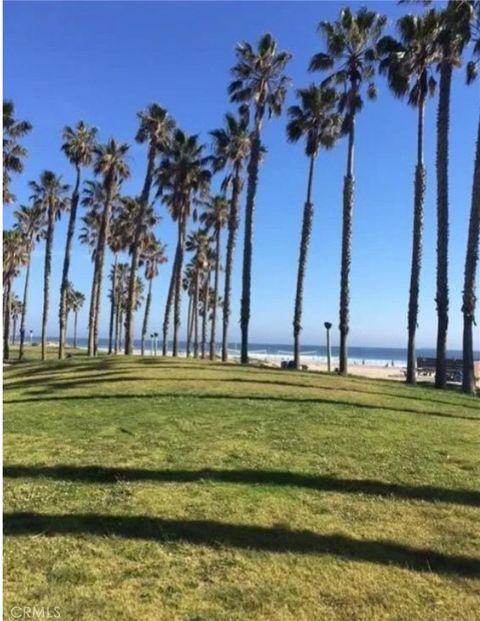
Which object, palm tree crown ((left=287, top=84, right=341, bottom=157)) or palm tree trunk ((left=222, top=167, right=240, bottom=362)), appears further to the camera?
palm tree trunk ((left=222, top=167, right=240, bottom=362))

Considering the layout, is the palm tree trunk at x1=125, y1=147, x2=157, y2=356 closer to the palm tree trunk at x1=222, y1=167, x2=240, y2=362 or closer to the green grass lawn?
the palm tree trunk at x1=222, y1=167, x2=240, y2=362

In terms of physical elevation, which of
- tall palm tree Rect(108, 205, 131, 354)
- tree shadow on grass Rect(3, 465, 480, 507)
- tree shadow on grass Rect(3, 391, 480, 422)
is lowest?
tree shadow on grass Rect(3, 465, 480, 507)

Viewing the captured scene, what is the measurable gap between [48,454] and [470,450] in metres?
6.11

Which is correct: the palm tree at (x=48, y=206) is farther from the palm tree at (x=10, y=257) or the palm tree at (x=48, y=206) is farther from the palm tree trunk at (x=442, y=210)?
the palm tree trunk at (x=442, y=210)

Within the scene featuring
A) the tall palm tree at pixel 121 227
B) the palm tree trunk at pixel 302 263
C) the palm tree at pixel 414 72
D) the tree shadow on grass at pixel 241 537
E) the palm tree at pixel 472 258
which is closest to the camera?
the tree shadow on grass at pixel 241 537

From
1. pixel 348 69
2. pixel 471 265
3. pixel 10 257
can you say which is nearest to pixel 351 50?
pixel 348 69

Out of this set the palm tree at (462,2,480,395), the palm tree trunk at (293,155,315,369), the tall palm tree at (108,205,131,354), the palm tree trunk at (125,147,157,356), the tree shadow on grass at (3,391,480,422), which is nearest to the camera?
the tree shadow on grass at (3,391,480,422)

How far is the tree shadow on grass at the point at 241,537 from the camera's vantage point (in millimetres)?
4988

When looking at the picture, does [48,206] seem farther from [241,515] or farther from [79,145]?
[241,515]

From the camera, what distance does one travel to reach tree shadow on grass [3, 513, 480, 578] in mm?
4988

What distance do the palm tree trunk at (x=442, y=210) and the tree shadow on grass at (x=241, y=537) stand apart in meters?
16.4

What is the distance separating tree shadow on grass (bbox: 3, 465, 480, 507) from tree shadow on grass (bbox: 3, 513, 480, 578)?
1.31 metres

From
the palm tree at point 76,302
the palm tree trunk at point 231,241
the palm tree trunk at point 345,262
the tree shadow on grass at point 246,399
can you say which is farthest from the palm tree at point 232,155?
the palm tree at point 76,302

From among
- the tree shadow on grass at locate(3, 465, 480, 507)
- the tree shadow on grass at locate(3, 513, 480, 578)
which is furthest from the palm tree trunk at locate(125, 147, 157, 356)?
the tree shadow on grass at locate(3, 513, 480, 578)
